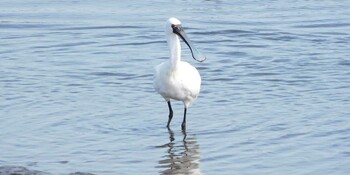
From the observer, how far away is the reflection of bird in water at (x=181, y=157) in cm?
912

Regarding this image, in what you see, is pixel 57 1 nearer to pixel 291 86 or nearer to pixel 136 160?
pixel 291 86

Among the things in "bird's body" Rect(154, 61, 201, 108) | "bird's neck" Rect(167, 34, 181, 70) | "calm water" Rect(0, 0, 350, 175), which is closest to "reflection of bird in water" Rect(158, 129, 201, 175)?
"calm water" Rect(0, 0, 350, 175)

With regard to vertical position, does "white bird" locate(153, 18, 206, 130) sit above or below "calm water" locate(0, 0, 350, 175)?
above

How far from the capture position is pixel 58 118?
36.8ft

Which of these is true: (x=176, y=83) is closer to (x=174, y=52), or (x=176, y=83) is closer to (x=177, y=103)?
(x=174, y=52)

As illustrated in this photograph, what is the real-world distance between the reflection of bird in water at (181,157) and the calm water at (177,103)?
0.7 inches

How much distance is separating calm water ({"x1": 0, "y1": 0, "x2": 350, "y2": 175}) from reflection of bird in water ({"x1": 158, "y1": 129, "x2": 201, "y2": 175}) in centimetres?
2

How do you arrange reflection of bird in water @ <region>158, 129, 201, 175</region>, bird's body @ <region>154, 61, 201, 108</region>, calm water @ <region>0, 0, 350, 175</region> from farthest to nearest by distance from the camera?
bird's body @ <region>154, 61, 201, 108</region> → calm water @ <region>0, 0, 350, 175</region> → reflection of bird in water @ <region>158, 129, 201, 175</region>

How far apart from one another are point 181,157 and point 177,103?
2.79 metres

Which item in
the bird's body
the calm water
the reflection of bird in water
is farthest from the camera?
the bird's body

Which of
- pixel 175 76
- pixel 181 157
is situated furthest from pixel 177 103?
pixel 181 157

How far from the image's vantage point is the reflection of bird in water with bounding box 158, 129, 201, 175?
9.12 m

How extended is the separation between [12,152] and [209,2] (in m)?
11.5

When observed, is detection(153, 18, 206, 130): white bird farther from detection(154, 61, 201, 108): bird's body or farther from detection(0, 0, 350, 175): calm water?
detection(0, 0, 350, 175): calm water
